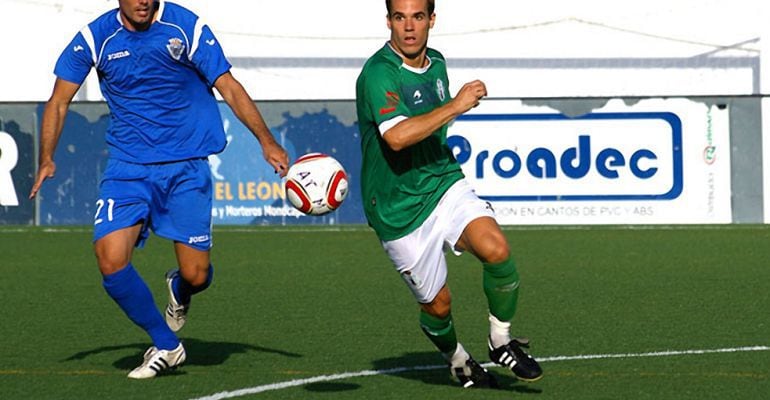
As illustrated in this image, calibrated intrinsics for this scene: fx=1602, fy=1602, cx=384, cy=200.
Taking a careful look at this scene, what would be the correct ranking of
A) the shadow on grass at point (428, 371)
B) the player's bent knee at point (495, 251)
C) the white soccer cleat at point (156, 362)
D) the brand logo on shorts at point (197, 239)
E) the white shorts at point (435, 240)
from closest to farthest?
1. the player's bent knee at point (495, 251)
2. the white shorts at point (435, 240)
3. the shadow on grass at point (428, 371)
4. the white soccer cleat at point (156, 362)
5. the brand logo on shorts at point (197, 239)

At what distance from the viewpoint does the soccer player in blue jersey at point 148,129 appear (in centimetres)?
799

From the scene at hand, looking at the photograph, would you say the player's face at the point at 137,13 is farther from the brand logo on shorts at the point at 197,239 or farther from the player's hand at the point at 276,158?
the brand logo on shorts at the point at 197,239

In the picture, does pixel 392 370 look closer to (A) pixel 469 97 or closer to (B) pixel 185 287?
(B) pixel 185 287

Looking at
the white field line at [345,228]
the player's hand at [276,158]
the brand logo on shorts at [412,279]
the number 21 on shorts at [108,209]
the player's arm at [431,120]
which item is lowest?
the white field line at [345,228]

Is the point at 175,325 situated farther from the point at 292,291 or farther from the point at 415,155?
the point at 292,291

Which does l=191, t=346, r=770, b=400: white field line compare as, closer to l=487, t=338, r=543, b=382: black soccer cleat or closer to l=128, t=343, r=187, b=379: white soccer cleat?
l=128, t=343, r=187, b=379: white soccer cleat

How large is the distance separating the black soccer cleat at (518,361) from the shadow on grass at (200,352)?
6.16 ft

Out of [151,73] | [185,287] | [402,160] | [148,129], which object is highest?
[151,73]

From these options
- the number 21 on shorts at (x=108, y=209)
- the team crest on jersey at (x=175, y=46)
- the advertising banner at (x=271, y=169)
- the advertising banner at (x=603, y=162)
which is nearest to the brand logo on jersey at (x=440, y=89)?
the team crest on jersey at (x=175, y=46)

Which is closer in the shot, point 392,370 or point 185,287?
point 392,370

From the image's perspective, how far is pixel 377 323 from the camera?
10.3 metres

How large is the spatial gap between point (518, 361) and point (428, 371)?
1083mm

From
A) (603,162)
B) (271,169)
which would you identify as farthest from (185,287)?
(603,162)

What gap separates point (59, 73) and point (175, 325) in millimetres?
1609
